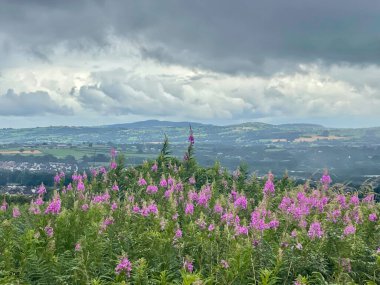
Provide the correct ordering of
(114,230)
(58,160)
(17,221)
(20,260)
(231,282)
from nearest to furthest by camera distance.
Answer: (231,282) < (20,260) < (114,230) < (17,221) < (58,160)

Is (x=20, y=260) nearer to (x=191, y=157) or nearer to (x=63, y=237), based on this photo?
→ (x=63, y=237)

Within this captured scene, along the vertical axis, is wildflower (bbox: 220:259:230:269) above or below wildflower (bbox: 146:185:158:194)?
below

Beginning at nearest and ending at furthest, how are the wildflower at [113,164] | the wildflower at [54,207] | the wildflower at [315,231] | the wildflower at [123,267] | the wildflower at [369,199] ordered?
the wildflower at [123,267] < the wildflower at [315,231] < the wildflower at [54,207] < the wildflower at [369,199] < the wildflower at [113,164]

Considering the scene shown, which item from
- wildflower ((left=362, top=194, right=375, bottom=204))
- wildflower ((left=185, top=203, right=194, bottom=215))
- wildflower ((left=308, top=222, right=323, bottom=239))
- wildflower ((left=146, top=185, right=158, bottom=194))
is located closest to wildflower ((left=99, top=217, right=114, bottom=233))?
wildflower ((left=185, top=203, right=194, bottom=215))

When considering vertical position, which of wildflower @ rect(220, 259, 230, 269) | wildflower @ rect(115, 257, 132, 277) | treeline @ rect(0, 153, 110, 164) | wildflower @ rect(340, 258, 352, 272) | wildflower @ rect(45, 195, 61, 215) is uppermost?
wildflower @ rect(45, 195, 61, 215)

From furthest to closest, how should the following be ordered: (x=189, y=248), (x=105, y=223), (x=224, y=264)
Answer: (x=105, y=223)
(x=189, y=248)
(x=224, y=264)

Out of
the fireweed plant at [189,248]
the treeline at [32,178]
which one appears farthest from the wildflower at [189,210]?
the treeline at [32,178]

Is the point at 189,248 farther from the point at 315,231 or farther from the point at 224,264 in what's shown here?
the point at 315,231

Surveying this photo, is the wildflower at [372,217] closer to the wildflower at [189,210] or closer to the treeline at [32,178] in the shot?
the wildflower at [189,210]

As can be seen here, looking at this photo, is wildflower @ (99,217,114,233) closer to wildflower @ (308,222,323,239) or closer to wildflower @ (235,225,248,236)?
wildflower @ (235,225,248,236)

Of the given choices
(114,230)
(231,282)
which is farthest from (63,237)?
(231,282)

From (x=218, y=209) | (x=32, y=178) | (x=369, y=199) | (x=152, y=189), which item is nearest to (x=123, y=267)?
(x=218, y=209)

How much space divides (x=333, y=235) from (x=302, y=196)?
3396mm

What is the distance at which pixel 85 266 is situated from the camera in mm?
8906
